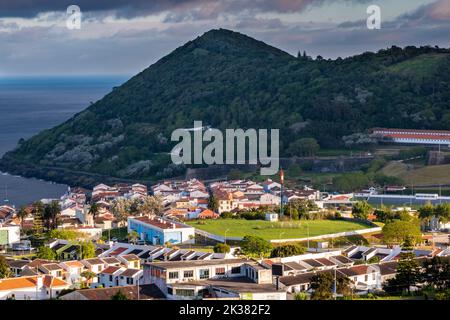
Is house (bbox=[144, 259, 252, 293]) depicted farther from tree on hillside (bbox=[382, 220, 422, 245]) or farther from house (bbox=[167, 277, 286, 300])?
tree on hillside (bbox=[382, 220, 422, 245])

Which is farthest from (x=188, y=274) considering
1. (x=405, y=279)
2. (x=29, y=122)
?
(x=29, y=122)

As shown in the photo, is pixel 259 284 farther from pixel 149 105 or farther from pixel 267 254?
pixel 149 105

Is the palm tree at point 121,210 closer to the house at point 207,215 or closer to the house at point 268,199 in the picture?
the house at point 207,215

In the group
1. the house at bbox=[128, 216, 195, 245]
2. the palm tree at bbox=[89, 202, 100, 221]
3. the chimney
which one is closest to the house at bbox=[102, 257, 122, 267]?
the chimney

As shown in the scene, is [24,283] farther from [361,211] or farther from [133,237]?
[361,211]

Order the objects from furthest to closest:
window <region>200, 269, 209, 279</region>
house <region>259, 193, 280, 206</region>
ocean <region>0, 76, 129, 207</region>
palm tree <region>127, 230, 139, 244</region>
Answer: ocean <region>0, 76, 129, 207</region>, house <region>259, 193, 280, 206</region>, palm tree <region>127, 230, 139, 244</region>, window <region>200, 269, 209, 279</region>

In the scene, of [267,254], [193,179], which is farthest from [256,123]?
[267,254]
